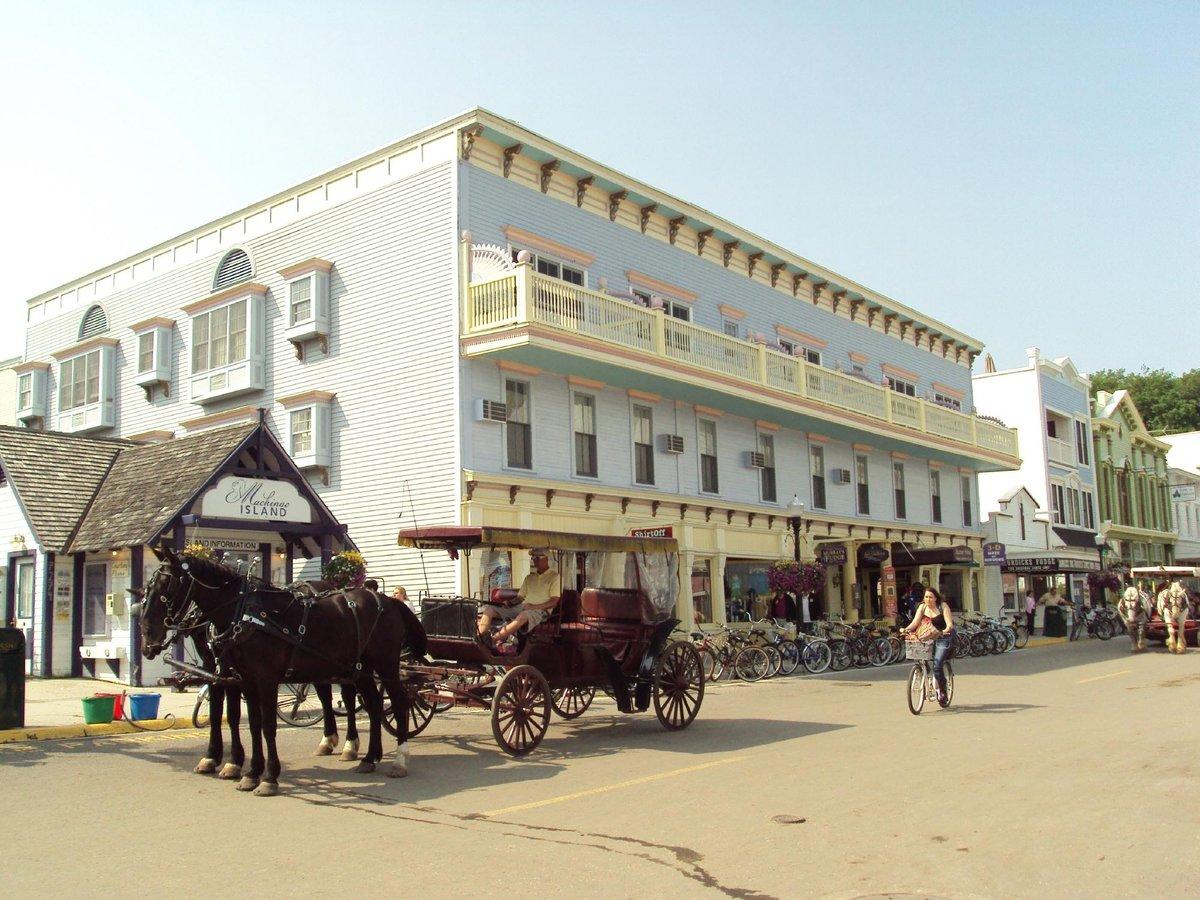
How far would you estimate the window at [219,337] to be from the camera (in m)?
27.0

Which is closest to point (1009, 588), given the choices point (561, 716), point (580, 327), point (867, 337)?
point (867, 337)

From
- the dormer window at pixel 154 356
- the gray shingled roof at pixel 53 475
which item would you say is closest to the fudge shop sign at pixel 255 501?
the gray shingled roof at pixel 53 475

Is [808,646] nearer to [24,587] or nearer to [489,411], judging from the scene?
[489,411]

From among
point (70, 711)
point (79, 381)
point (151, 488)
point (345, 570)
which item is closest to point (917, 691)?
point (345, 570)

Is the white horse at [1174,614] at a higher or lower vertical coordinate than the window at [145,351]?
lower

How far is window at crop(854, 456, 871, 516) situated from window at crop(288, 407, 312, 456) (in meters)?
16.8

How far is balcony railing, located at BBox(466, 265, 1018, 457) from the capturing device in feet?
71.8

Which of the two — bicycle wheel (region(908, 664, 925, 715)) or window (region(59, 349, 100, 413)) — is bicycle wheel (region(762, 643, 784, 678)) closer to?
bicycle wheel (region(908, 664, 925, 715))

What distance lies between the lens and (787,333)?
3228cm

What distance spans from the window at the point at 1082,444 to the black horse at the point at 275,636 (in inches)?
1893

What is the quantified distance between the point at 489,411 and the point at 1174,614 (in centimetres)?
1828

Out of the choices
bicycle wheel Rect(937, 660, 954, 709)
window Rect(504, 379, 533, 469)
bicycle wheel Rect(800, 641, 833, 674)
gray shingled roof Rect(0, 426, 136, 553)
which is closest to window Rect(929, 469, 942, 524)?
bicycle wheel Rect(800, 641, 833, 674)

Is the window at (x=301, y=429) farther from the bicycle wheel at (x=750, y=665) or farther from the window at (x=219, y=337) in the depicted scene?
A: the bicycle wheel at (x=750, y=665)

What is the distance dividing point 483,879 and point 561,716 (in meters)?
8.54
